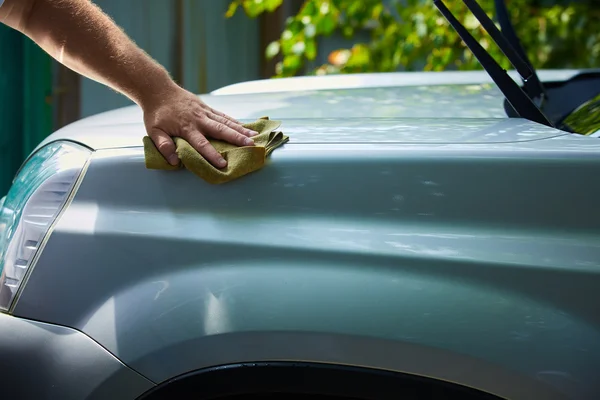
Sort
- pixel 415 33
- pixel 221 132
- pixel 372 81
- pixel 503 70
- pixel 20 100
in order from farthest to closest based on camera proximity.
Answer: pixel 415 33 < pixel 20 100 < pixel 372 81 < pixel 503 70 < pixel 221 132

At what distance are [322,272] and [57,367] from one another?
1.73 feet

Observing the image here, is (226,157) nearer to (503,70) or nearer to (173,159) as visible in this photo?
(173,159)

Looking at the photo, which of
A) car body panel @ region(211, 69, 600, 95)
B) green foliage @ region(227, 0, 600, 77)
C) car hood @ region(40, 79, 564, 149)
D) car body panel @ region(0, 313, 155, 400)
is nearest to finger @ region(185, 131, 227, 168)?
car hood @ region(40, 79, 564, 149)

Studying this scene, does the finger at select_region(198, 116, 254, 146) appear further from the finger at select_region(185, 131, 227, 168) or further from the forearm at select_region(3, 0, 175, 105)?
the forearm at select_region(3, 0, 175, 105)

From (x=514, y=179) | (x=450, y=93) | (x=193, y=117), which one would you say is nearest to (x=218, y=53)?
(x=450, y=93)

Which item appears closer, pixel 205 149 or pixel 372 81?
pixel 205 149

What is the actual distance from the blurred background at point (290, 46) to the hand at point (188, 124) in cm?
265

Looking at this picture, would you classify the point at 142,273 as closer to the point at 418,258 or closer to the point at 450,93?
the point at 418,258

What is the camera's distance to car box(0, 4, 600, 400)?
1.21 meters

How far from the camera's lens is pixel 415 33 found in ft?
14.3

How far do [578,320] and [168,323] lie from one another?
68 cm

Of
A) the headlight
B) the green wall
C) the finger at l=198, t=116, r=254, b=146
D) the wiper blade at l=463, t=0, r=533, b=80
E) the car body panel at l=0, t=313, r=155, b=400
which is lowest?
the car body panel at l=0, t=313, r=155, b=400

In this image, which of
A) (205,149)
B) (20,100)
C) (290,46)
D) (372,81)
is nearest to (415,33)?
(290,46)

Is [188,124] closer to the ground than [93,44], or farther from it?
closer to the ground
